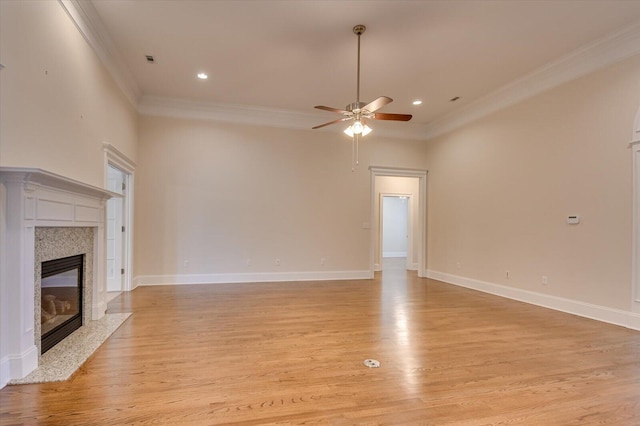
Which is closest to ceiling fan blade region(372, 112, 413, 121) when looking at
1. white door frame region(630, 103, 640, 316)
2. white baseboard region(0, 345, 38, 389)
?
white door frame region(630, 103, 640, 316)

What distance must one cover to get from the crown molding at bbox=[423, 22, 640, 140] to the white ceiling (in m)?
0.11

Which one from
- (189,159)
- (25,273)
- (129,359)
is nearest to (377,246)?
(189,159)

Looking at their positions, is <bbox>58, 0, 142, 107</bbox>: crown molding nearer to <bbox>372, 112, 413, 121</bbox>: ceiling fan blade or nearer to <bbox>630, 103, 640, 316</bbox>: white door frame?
<bbox>372, 112, 413, 121</bbox>: ceiling fan blade

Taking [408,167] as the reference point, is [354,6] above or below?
above

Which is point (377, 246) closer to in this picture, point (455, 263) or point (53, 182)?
point (455, 263)

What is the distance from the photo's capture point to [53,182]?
2.68 metres

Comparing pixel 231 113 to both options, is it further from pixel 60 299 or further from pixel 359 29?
pixel 60 299

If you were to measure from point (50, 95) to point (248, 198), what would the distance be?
3.76m

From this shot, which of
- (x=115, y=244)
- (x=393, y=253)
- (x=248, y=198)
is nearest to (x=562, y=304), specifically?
(x=248, y=198)

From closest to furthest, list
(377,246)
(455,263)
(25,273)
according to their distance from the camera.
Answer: (25,273) → (455,263) → (377,246)

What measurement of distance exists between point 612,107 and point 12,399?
6.33 meters

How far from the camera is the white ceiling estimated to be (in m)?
3.40

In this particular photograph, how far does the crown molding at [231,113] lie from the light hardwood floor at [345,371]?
3530 millimetres

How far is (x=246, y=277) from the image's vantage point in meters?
6.36
